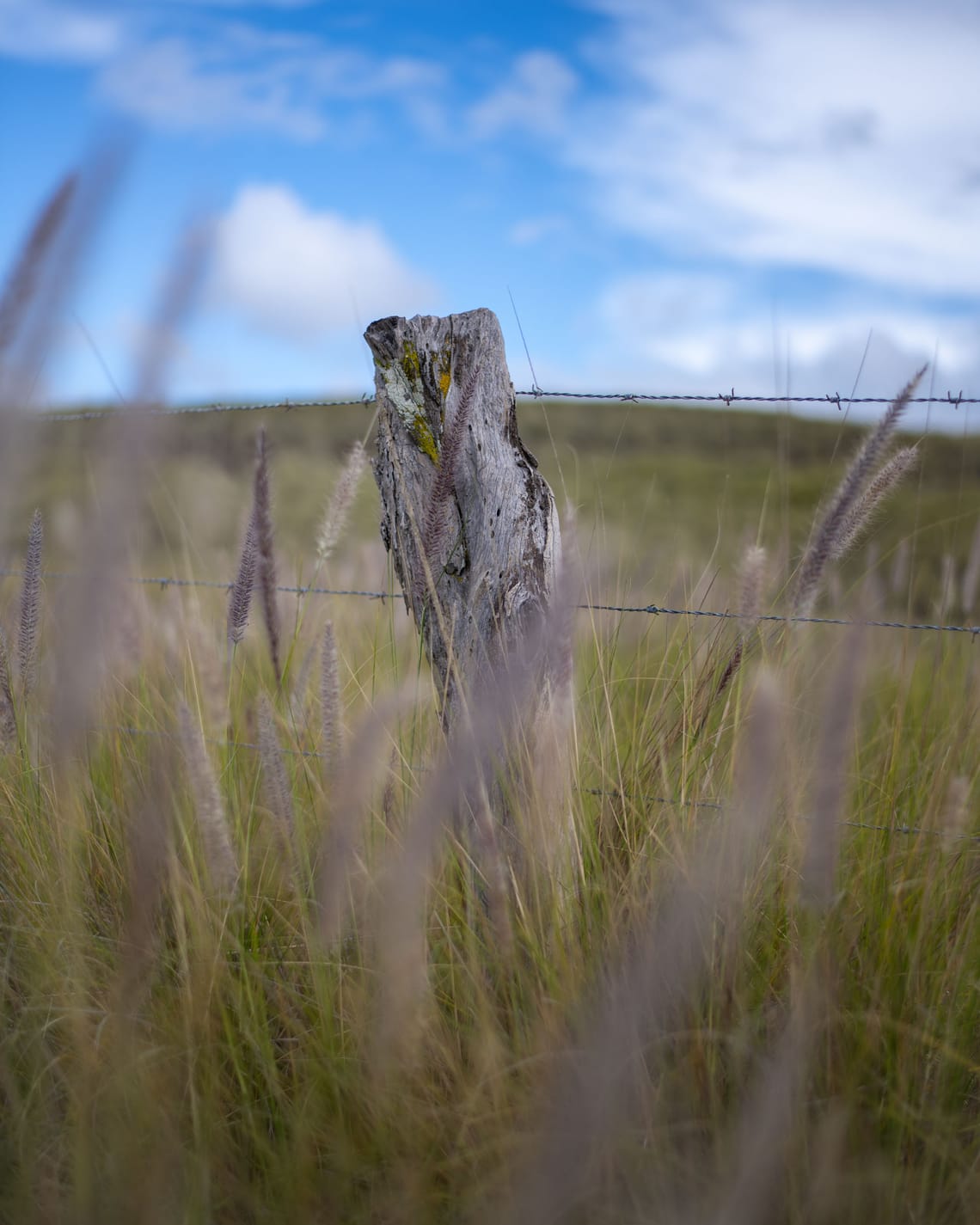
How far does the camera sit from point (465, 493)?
1.92 meters

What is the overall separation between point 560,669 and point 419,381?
32.4 inches

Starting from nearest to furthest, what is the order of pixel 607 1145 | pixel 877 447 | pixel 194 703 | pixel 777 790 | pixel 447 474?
pixel 607 1145 → pixel 877 447 → pixel 447 474 → pixel 777 790 → pixel 194 703

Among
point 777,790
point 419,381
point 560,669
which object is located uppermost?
point 419,381

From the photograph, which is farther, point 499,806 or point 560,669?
point 499,806

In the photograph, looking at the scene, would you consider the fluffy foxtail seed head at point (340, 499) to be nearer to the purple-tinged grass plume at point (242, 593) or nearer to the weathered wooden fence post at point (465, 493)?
the weathered wooden fence post at point (465, 493)

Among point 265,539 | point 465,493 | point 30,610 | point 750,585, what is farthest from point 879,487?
point 30,610

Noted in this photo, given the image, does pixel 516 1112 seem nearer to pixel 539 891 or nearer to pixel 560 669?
pixel 539 891

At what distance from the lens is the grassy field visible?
1044 mm

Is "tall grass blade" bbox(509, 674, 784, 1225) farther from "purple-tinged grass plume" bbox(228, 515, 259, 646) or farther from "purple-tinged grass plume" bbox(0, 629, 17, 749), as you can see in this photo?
"purple-tinged grass plume" bbox(0, 629, 17, 749)

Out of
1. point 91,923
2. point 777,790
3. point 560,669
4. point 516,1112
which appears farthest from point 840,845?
point 91,923

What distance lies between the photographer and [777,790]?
170cm

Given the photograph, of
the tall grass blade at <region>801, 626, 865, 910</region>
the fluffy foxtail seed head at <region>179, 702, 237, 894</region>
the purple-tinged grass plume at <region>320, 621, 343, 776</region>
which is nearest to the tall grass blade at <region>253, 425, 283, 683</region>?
the purple-tinged grass plume at <region>320, 621, 343, 776</region>

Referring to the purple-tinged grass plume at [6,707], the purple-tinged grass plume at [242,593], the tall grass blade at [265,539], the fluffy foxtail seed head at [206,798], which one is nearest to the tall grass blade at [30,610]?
the purple-tinged grass plume at [6,707]

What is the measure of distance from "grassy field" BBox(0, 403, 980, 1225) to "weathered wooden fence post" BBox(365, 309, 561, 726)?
0.17m
